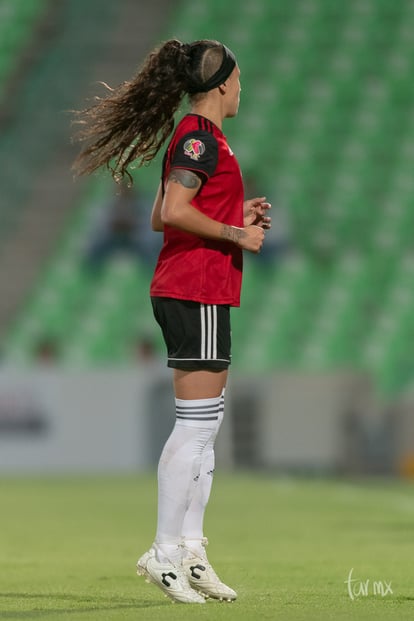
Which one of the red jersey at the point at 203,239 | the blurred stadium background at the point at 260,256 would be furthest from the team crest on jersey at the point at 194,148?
the blurred stadium background at the point at 260,256

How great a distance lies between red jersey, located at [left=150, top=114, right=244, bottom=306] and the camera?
430 centimetres

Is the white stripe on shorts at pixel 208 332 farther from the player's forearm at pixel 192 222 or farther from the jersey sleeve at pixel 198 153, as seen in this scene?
the jersey sleeve at pixel 198 153

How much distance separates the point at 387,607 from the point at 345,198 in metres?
15.0

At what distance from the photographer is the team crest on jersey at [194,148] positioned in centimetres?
427

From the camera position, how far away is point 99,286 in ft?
61.0

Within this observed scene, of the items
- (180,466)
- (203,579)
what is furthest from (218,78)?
(203,579)

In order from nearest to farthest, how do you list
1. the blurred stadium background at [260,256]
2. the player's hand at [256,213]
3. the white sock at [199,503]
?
the white sock at [199,503] < the player's hand at [256,213] < the blurred stadium background at [260,256]

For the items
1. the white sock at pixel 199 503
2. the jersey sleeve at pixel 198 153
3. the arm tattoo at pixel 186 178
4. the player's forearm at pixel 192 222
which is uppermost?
the jersey sleeve at pixel 198 153

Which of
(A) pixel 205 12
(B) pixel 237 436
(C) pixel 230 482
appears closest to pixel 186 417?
(C) pixel 230 482

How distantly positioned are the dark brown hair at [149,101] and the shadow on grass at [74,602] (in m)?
1.38

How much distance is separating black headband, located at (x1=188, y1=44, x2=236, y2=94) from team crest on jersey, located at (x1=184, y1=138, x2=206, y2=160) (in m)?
0.23

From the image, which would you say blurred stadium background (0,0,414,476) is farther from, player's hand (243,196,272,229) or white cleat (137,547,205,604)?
white cleat (137,547,205,604)

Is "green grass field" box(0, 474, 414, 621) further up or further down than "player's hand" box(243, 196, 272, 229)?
further down

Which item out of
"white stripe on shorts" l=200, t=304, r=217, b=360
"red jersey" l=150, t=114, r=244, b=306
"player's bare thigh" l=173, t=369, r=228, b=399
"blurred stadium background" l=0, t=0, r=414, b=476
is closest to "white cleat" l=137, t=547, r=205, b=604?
"player's bare thigh" l=173, t=369, r=228, b=399
